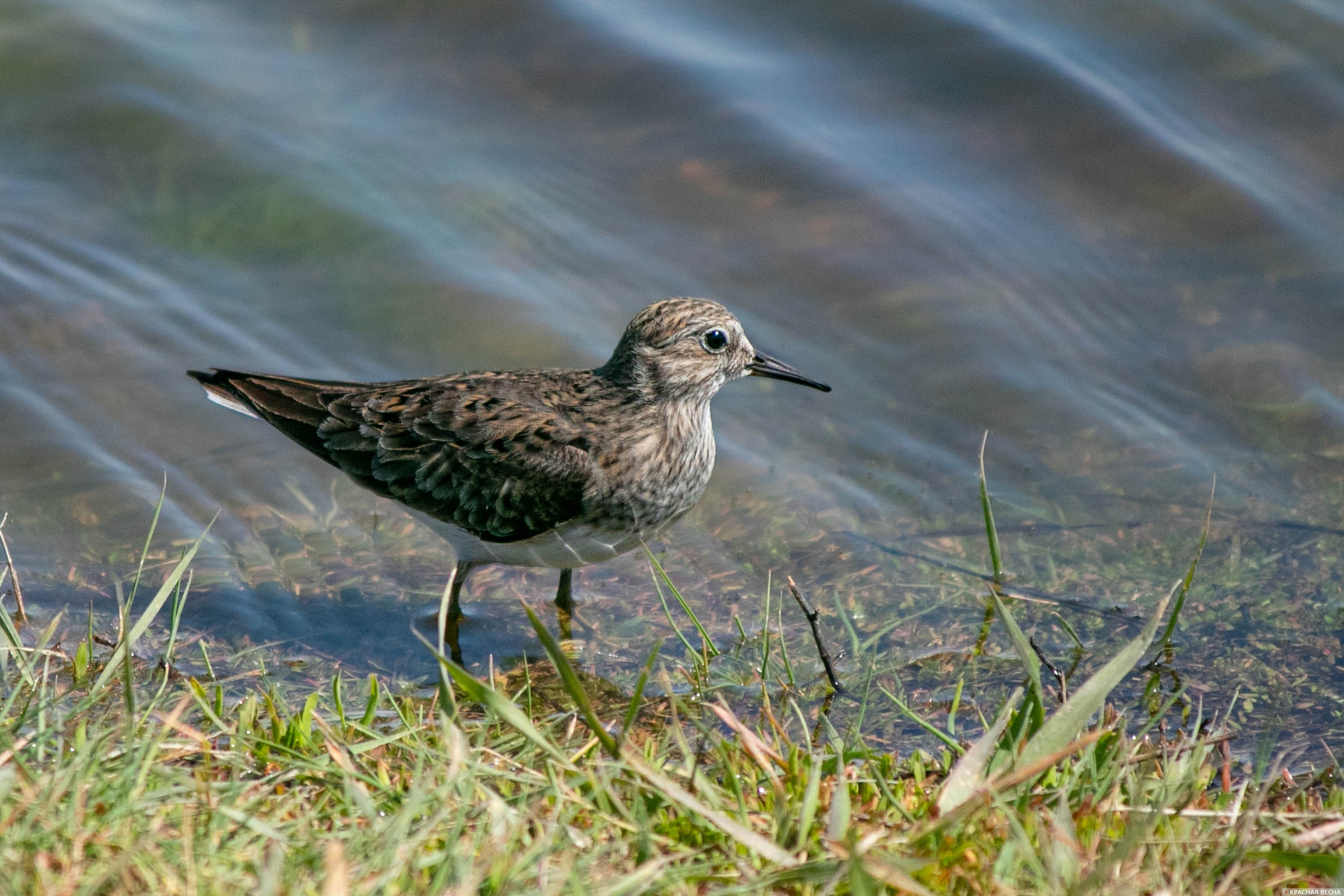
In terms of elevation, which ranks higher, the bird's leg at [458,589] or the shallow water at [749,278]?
the shallow water at [749,278]

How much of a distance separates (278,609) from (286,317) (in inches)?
112

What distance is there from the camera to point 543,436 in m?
6.43

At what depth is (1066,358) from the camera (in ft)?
27.7

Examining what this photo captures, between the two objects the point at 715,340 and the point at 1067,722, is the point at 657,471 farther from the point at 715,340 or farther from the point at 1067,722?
the point at 1067,722

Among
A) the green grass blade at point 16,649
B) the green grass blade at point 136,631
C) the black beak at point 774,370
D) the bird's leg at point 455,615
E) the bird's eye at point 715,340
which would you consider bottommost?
the bird's leg at point 455,615

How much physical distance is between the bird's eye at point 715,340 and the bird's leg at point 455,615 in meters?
1.55

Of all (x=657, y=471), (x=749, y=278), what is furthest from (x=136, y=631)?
(x=749, y=278)

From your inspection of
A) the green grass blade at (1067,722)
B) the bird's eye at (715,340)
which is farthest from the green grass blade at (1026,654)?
the bird's eye at (715,340)

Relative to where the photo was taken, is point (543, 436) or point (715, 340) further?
point (715, 340)

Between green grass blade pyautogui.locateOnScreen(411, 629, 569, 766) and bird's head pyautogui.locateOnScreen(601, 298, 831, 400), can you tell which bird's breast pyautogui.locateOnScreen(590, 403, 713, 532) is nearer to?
bird's head pyautogui.locateOnScreen(601, 298, 831, 400)

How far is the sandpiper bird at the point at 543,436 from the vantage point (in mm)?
6367

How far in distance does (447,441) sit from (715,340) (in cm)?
138

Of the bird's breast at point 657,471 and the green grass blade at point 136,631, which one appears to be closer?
the green grass blade at point 136,631

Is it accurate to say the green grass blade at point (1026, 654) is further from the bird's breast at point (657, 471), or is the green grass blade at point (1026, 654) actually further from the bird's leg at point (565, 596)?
the bird's leg at point (565, 596)
